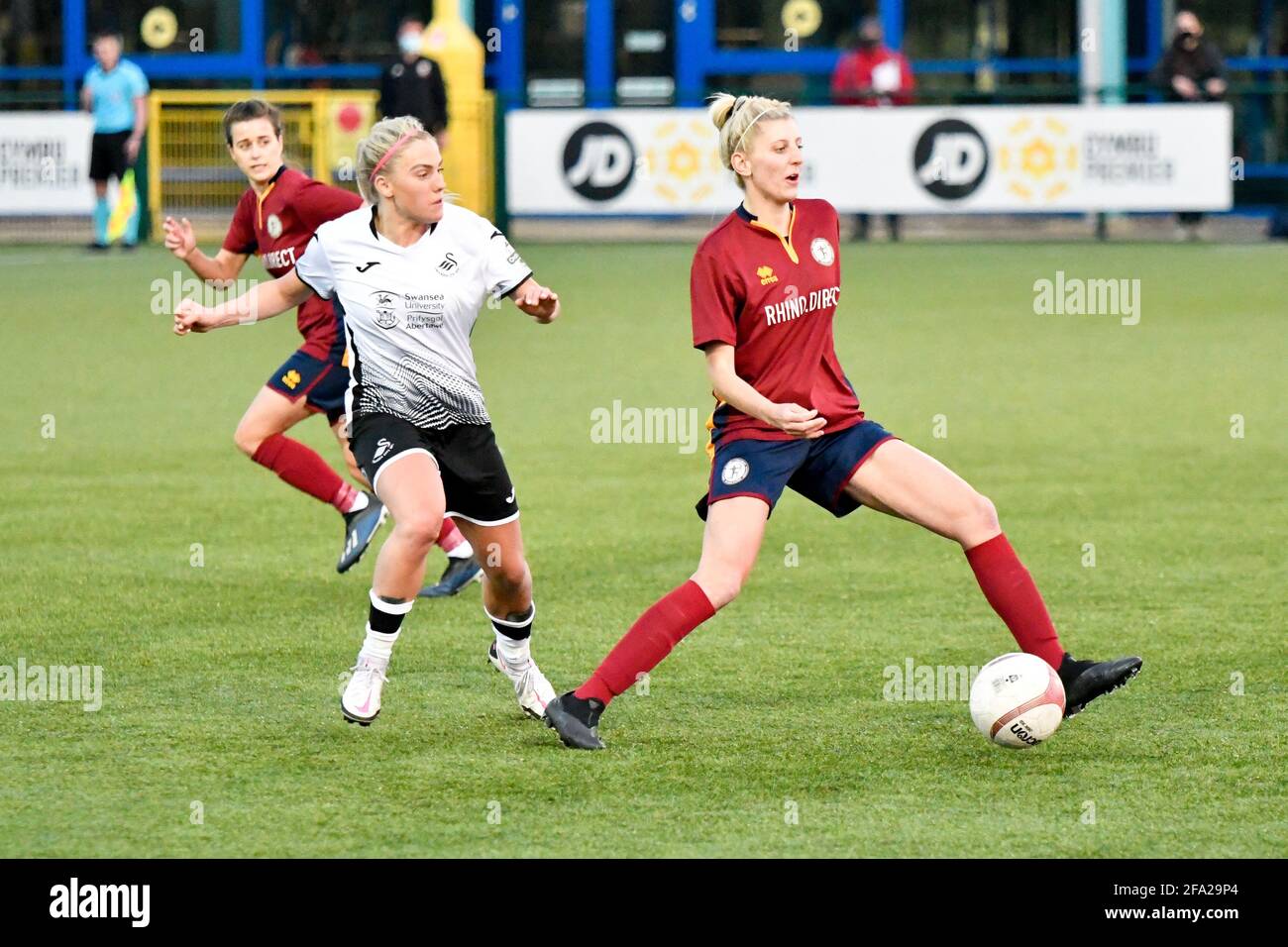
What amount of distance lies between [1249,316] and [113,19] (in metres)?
17.0

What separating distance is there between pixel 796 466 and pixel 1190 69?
19.1 meters

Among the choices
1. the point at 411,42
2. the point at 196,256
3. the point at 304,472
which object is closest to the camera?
the point at 196,256

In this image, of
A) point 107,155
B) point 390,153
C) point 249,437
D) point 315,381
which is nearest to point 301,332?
point 315,381

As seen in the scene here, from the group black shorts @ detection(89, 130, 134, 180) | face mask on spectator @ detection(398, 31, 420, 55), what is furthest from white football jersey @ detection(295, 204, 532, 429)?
face mask on spectator @ detection(398, 31, 420, 55)

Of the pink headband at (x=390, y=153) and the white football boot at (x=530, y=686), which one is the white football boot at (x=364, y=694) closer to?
the white football boot at (x=530, y=686)

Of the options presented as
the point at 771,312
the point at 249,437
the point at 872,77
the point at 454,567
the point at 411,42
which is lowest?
the point at 454,567

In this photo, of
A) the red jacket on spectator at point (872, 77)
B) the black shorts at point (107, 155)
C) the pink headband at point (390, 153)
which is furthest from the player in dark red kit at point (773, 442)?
the red jacket on spectator at point (872, 77)

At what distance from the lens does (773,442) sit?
20.5 ft

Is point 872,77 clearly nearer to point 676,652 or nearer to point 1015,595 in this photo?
point 676,652

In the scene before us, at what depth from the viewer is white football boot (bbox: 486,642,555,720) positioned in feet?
21.5

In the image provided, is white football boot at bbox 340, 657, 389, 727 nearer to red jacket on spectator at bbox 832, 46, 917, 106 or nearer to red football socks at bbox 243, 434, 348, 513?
red football socks at bbox 243, 434, 348, 513

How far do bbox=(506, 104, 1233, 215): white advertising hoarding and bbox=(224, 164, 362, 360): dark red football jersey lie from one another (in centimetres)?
1380

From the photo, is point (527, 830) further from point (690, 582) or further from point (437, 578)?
point (437, 578)

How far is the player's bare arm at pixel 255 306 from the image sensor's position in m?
6.87
